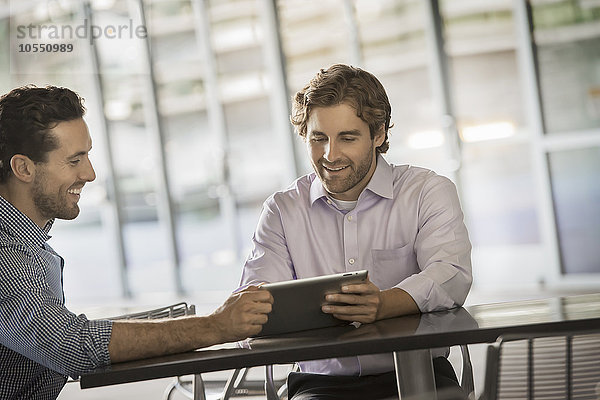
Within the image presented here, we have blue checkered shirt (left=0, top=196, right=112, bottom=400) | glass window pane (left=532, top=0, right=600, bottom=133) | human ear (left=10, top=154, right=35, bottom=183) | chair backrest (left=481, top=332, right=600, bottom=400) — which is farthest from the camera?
glass window pane (left=532, top=0, right=600, bottom=133)

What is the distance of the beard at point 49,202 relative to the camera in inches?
81.7

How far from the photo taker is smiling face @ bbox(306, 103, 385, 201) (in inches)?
97.7

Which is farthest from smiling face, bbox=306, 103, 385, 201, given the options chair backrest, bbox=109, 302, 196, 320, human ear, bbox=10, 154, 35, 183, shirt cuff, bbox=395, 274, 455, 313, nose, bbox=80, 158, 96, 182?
human ear, bbox=10, 154, 35, 183

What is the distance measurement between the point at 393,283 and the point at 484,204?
445 cm

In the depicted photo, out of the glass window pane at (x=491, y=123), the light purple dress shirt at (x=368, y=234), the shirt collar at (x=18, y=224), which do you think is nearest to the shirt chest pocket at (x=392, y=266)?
the light purple dress shirt at (x=368, y=234)

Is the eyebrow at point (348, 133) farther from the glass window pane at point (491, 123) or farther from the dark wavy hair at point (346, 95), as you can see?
the glass window pane at point (491, 123)

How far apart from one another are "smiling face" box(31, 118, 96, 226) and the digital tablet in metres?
0.58

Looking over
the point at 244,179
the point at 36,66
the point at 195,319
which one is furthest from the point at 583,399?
the point at 36,66

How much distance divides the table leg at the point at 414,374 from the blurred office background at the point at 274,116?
4.66 m

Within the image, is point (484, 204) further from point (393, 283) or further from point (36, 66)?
point (36, 66)

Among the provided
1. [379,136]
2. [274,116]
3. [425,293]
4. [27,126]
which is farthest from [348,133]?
[274,116]

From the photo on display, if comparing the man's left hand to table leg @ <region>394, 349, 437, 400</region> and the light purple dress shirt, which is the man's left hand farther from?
the light purple dress shirt

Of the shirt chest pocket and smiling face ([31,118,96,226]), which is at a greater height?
smiling face ([31,118,96,226])

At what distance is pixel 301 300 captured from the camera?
1959 mm
